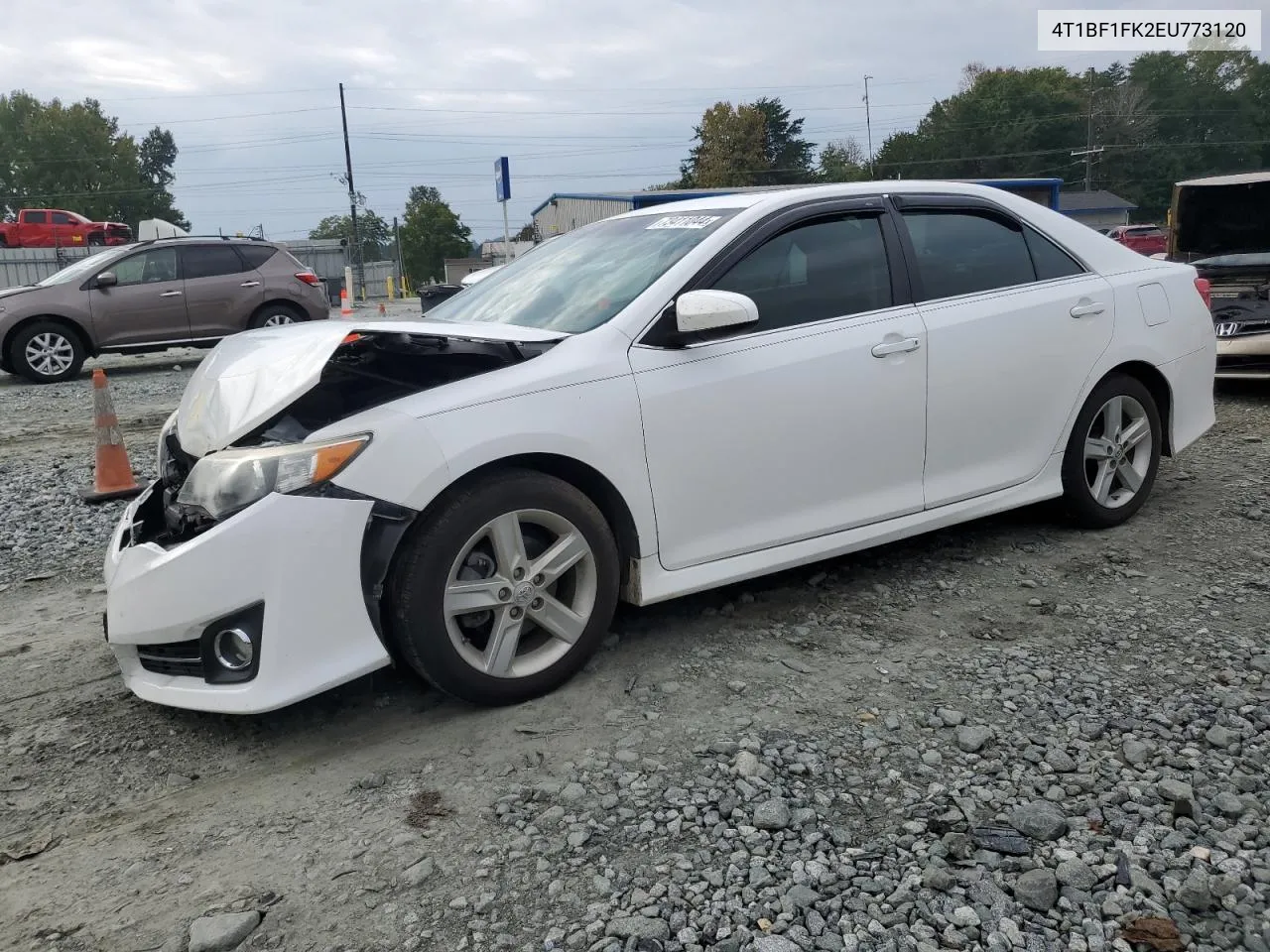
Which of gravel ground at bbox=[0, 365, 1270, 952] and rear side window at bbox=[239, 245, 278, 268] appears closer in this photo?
gravel ground at bbox=[0, 365, 1270, 952]

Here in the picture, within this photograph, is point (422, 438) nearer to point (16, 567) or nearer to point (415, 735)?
point (415, 735)

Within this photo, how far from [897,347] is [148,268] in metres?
11.1

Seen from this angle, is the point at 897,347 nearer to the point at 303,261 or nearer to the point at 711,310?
the point at 711,310

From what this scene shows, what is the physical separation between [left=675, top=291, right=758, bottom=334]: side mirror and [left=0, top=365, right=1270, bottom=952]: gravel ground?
1.16 meters

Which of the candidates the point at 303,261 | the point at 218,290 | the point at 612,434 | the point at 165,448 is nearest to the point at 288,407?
the point at 165,448

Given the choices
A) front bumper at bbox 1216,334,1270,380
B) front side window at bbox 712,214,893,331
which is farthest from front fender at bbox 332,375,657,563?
front bumper at bbox 1216,334,1270,380

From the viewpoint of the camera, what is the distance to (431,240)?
78.6 meters

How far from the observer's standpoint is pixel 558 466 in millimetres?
3301

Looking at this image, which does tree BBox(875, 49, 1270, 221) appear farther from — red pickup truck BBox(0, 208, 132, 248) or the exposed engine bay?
the exposed engine bay

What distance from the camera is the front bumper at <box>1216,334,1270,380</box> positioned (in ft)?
27.4

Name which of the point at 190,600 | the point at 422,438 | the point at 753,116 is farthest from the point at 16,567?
the point at 753,116

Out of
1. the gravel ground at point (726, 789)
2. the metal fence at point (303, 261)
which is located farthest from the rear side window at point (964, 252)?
the metal fence at point (303, 261)

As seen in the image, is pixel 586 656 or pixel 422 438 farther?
pixel 586 656

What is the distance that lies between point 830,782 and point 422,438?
1.50m
